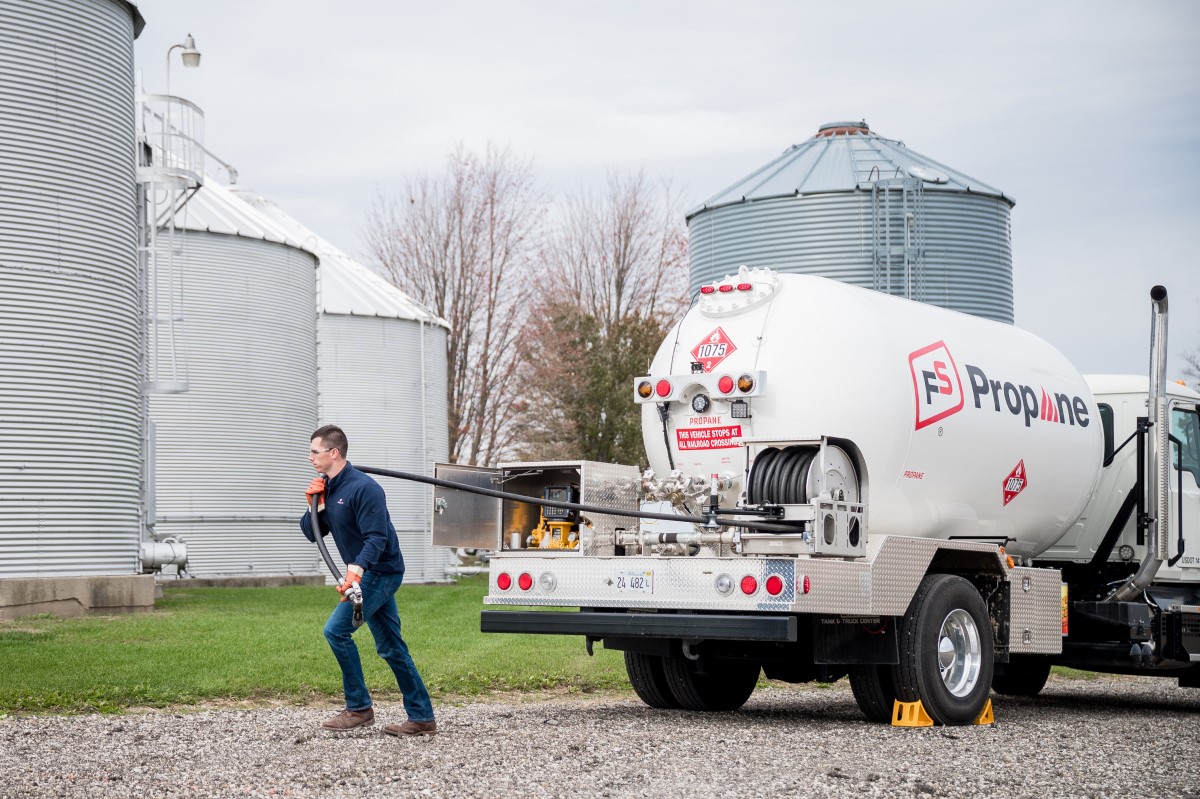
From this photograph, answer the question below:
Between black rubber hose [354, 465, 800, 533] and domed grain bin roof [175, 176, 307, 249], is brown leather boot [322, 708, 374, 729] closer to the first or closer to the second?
black rubber hose [354, 465, 800, 533]

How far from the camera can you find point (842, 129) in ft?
90.8

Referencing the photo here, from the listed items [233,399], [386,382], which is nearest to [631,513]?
[233,399]

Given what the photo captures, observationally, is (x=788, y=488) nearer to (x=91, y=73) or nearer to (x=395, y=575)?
(x=395, y=575)

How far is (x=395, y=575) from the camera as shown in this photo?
9750 millimetres

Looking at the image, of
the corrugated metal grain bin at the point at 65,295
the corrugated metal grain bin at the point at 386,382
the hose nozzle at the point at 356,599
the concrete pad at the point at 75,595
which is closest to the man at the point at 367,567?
the hose nozzle at the point at 356,599

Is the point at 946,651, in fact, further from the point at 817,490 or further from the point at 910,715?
the point at 817,490

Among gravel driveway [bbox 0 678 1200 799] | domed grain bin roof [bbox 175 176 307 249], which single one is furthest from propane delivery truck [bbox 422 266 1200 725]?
domed grain bin roof [bbox 175 176 307 249]

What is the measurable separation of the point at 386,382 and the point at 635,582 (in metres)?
31.7

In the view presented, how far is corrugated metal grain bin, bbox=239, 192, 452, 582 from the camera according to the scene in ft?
134

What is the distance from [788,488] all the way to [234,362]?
81.9 ft

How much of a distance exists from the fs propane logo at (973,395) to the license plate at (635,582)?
2195 mm

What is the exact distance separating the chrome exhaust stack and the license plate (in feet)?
15.3

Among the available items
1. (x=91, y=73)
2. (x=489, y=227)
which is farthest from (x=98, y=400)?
(x=489, y=227)

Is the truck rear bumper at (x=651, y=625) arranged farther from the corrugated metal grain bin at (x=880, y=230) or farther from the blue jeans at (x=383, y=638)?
the corrugated metal grain bin at (x=880, y=230)
